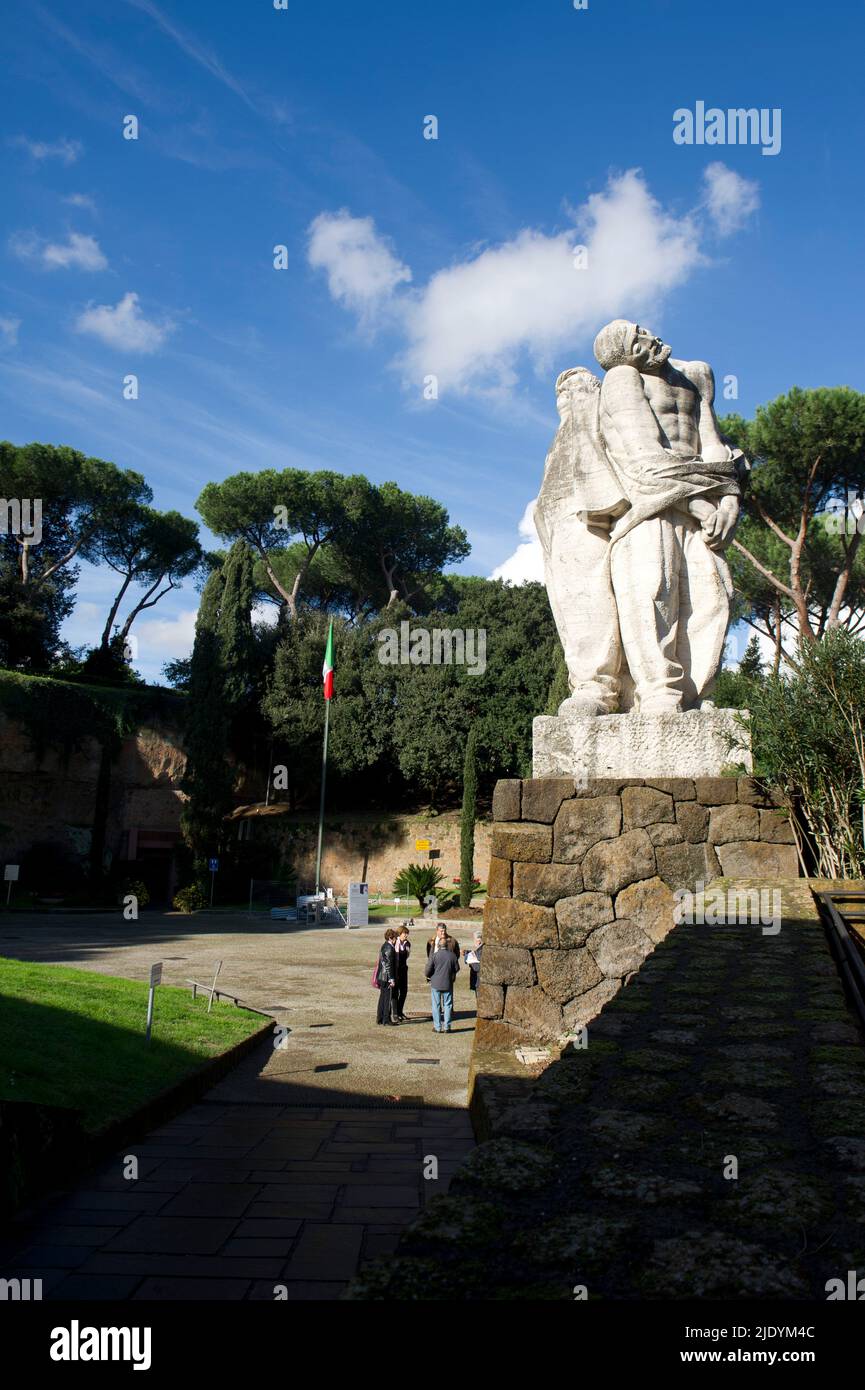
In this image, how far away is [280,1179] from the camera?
386cm

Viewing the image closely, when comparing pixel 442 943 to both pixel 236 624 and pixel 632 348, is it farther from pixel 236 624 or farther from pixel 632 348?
pixel 236 624

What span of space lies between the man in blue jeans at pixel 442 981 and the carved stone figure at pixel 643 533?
4233mm

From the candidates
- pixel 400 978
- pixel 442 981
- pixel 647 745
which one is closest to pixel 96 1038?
pixel 442 981

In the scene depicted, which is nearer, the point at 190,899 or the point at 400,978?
the point at 400,978

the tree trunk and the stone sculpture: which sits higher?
the stone sculpture

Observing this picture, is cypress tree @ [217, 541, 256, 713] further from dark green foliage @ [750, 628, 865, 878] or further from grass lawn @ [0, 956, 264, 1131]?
dark green foliage @ [750, 628, 865, 878]

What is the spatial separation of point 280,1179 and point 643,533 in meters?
3.53

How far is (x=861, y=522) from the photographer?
63.3 ft

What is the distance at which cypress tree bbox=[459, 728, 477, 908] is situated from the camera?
21844 millimetres


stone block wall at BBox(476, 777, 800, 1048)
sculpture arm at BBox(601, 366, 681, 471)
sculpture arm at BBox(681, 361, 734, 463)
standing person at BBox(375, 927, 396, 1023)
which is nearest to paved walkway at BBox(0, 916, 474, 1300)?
standing person at BBox(375, 927, 396, 1023)

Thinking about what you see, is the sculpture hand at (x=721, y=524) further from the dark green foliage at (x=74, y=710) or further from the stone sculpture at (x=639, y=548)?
the dark green foliage at (x=74, y=710)

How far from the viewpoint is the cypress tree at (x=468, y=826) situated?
2184 centimetres

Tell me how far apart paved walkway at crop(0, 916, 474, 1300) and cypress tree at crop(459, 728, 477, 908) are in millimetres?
13020
